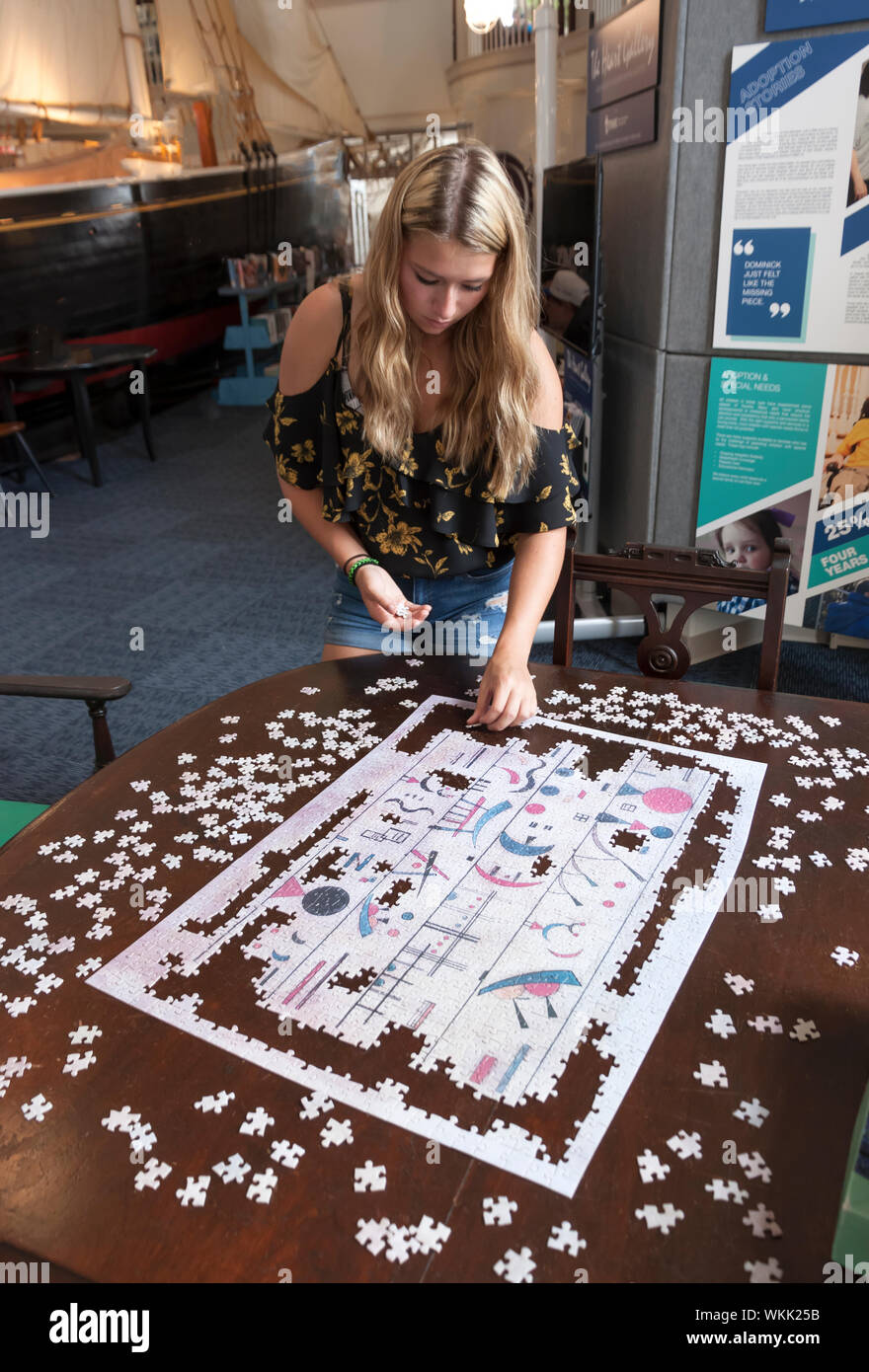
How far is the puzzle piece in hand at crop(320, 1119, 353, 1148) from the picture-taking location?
0.96 meters

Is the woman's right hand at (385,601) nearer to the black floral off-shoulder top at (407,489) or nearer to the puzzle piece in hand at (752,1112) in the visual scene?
the black floral off-shoulder top at (407,489)

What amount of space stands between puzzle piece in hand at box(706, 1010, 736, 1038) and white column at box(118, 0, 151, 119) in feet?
27.1

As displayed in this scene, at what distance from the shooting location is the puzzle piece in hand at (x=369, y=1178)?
91cm

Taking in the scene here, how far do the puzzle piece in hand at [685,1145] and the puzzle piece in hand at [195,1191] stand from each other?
457mm

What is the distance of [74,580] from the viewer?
5.23m

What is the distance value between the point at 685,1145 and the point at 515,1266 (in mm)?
213

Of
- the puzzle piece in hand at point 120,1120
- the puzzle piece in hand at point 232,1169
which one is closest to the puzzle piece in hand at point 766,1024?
the puzzle piece in hand at point 232,1169

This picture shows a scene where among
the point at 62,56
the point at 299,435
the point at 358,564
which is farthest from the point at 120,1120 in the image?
the point at 62,56

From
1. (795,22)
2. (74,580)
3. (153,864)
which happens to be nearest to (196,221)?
(74,580)

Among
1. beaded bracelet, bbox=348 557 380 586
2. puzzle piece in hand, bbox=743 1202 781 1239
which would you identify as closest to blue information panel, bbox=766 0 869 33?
beaded bracelet, bbox=348 557 380 586

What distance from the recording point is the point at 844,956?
1169mm

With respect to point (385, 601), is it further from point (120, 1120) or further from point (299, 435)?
point (120, 1120)
